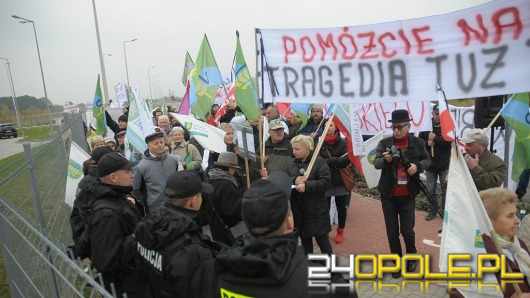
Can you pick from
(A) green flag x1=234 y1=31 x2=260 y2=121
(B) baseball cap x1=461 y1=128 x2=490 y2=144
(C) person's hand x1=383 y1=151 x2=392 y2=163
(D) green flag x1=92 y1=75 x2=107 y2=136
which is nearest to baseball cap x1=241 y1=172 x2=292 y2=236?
(C) person's hand x1=383 y1=151 x2=392 y2=163

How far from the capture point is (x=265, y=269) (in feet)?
5.09

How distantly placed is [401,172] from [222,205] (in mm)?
2161

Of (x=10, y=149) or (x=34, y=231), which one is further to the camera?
(x=10, y=149)

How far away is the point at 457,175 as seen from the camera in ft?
7.64

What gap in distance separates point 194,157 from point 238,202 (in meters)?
2.66

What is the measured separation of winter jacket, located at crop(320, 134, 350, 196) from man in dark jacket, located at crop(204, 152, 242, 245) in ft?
7.39

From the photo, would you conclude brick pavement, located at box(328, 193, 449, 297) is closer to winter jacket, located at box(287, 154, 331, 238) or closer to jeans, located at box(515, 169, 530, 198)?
winter jacket, located at box(287, 154, 331, 238)

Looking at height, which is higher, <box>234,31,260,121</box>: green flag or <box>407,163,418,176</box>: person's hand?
<box>234,31,260,121</box>: green flag

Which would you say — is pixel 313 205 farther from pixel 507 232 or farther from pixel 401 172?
pixel 507 232

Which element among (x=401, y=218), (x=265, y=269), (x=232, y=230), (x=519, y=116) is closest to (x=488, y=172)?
(x=519, y=116)

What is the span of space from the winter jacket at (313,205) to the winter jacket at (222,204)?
100 cm

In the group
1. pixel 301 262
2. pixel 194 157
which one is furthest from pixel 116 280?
pixel 194 157

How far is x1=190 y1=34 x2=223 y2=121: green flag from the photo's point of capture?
6777 mm

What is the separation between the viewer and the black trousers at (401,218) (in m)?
4.24
